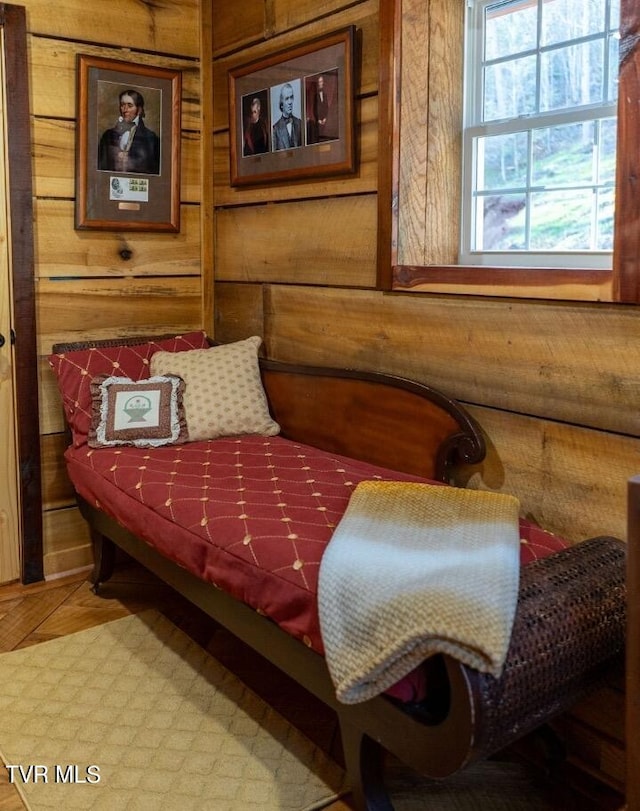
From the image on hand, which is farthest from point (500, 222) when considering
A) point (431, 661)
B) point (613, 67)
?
point (431, 661)

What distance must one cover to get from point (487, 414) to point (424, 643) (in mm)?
979

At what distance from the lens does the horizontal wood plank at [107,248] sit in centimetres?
290

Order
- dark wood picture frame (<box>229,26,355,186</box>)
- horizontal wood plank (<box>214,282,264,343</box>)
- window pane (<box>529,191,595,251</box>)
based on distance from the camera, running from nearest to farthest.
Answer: window pane (<box>529,191,595,251</box>) → dark wood picture frame (<box>229,26,355,186</box>) → horizontal wood plank (<box>214,282,264,343</box>)

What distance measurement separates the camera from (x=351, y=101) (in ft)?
8.18

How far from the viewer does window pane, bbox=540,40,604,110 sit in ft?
6.54

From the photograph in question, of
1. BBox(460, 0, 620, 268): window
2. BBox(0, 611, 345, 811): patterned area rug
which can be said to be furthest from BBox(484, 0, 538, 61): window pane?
BBox(0, 611, 345, 811): patterned area rug

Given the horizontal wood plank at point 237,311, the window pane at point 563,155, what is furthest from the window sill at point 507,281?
the horizontal wood plank at point 237,311

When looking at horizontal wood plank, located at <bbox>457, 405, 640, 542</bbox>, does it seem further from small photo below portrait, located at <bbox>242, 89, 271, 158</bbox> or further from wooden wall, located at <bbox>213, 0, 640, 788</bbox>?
small photo below portrait, located at <bbox>242, 89, 271, 158</bbox>

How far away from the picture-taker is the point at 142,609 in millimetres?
2748

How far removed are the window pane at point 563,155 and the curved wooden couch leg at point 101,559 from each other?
189 cm

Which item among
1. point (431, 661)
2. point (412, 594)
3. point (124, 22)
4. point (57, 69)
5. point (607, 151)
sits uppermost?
point (124, 22)

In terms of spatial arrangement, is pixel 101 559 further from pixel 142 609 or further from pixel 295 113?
pixel 295 113

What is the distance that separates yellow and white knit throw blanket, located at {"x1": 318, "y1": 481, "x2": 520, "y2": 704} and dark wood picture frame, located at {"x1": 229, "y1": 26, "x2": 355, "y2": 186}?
1357 mm

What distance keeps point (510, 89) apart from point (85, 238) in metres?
1.66
